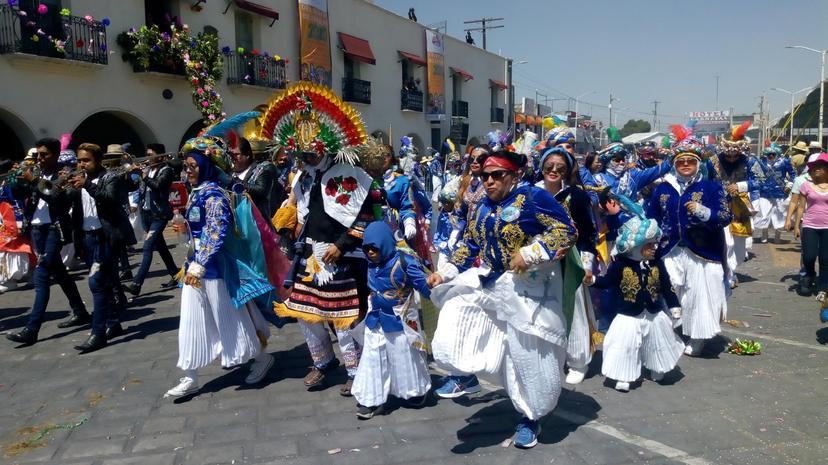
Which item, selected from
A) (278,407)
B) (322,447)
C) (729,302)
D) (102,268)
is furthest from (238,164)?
(729,302)

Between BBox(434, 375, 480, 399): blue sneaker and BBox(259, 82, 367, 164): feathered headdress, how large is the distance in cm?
183

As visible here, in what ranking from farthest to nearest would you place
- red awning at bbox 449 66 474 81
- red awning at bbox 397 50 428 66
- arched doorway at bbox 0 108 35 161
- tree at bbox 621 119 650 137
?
tree at bbox 621 119 650 137 < red awning at bbox 449 66 474 81 < red awning at bbox 397 50 428 66 < arched doorway at bbox 0 108 35 161

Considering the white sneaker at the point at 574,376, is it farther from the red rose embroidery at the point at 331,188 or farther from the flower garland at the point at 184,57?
the flower garland at the point at 184,57

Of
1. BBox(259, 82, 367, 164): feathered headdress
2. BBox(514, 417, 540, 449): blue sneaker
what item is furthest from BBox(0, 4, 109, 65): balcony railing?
BBox(514, 417, 540, 449): blue sneaker

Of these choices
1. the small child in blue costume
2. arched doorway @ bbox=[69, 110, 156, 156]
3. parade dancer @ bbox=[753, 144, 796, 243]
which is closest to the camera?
the small child in blue costume

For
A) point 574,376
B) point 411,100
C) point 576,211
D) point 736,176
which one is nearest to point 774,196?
point 736,176

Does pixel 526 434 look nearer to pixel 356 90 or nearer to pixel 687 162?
pixel 687 162

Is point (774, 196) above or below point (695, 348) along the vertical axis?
above

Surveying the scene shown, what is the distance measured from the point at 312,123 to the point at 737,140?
5.09m

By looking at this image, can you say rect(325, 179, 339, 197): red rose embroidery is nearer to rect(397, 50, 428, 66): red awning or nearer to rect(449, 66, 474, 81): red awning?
rect(397, 50, 428, 66): red awning

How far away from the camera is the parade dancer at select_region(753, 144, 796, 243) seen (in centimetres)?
1227

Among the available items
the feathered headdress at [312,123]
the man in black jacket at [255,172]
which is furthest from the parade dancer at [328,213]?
the man in black jacket at [255,172]

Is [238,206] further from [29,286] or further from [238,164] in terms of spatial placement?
[29,286]

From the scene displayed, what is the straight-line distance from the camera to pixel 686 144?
5.69 meters
